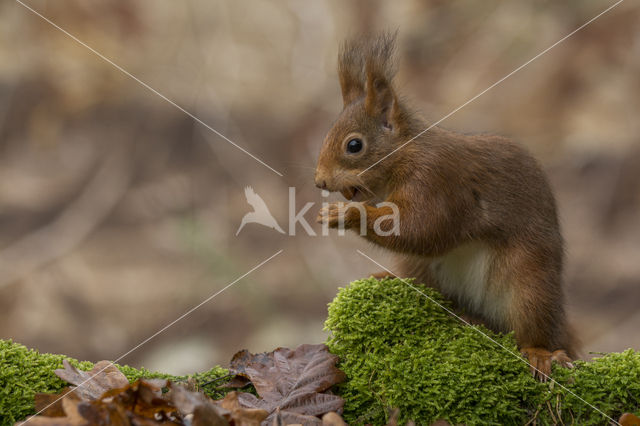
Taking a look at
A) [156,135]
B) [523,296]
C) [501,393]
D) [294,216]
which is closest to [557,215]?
[523,296]

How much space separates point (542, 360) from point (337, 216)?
79cm

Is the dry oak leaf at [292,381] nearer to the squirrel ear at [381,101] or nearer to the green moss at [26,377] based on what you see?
the green moss at [26,377]

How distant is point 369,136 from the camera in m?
2.36

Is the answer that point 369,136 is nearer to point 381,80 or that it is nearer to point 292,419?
point 381,80

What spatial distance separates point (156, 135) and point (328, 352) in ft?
7.40

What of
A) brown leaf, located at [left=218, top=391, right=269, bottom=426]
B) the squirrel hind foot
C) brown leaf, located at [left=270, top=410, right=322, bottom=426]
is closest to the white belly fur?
the squirrel hind foot

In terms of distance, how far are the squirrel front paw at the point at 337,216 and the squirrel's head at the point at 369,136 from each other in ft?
0.49

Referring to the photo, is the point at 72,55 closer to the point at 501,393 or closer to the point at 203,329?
the point at 203,329

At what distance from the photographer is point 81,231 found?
3.75 meters

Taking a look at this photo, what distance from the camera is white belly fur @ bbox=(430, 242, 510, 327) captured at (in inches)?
92.7

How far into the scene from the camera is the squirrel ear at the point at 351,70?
98.5 inches

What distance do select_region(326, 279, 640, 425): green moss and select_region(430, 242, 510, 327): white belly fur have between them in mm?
223
